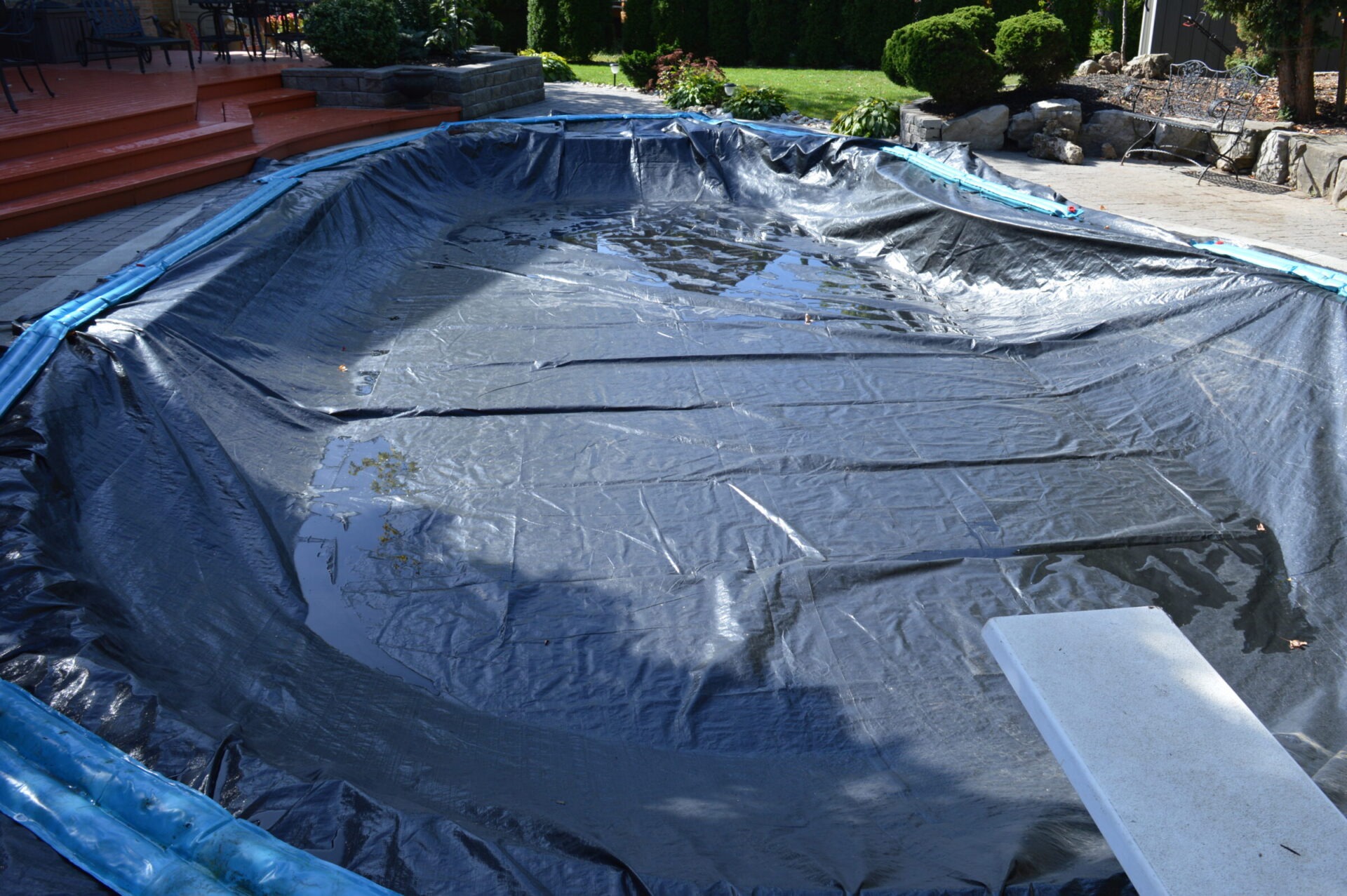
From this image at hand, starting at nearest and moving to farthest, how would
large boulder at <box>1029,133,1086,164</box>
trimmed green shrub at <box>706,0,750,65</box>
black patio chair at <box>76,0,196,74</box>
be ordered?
black patio chair at <box>76,0,196,74</box>, large boulder at <box>1029,133,1086,164</box>, trimmed green shrub at <box>706,0,750,65</box>

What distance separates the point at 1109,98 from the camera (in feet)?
30.8

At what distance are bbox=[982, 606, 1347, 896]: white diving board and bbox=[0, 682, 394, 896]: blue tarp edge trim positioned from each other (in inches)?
43.3

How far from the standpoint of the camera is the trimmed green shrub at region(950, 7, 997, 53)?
8.80 meters

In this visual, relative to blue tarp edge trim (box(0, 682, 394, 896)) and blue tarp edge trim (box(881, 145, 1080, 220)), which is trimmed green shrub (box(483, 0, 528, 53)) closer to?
blue tarp edge trim (box(881, 145, 1080, 220))

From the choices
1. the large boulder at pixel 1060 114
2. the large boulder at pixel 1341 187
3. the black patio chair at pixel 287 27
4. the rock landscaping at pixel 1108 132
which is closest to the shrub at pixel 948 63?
the rock landscaping at pixel 1108 132

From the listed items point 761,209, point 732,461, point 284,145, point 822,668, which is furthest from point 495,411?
point 284,145

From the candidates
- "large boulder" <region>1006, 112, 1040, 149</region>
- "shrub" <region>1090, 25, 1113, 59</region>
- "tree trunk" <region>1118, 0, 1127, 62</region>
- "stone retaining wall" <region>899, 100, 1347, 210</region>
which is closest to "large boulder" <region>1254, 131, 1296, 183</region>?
"stone retaining wall" <region>899, 100, 1347, 210</region>

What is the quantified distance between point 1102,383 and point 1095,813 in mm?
2881

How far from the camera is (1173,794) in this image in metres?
1.45

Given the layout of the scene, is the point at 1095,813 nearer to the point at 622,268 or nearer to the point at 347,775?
the point at 347,775

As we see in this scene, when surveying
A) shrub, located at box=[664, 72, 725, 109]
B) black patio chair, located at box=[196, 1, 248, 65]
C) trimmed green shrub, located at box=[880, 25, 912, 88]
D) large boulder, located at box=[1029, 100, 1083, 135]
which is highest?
black patio chair, located at box=[196, 1, 248, 65]

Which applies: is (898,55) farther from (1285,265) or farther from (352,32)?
(1285,265)

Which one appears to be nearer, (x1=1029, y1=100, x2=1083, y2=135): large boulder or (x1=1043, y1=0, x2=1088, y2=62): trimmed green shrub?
(x1=1029, y1=100, x2=1083, y2=135): large boulder

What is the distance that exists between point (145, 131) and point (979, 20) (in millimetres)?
7371
